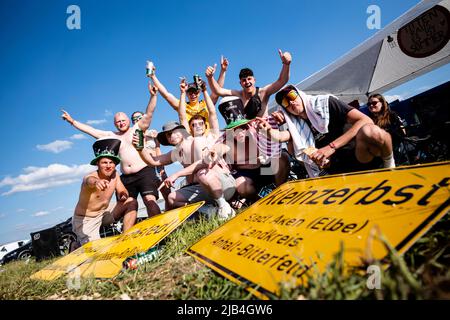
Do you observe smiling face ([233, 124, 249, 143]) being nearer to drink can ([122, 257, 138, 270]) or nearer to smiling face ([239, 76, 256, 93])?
smiling face ([239, 76, 256, 93])

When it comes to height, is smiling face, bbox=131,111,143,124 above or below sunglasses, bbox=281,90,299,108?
above

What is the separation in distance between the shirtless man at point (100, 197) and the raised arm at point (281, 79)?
264cm

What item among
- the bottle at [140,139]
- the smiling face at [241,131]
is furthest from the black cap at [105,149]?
the smiling face at [241,131]

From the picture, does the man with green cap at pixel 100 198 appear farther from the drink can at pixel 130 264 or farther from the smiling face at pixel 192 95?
the drink can at pixel 130 264

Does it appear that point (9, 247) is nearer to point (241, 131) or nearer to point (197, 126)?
point (197, 126)

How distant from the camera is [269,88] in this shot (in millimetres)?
3938

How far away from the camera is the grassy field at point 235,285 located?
0.72 m

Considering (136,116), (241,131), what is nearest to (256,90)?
(241,131)

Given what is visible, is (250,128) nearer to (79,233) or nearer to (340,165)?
(340,165)

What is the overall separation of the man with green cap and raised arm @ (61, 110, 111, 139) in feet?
3.57

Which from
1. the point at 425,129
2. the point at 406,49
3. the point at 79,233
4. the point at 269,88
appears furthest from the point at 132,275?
the point at 406,49

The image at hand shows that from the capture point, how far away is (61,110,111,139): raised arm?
185 inches

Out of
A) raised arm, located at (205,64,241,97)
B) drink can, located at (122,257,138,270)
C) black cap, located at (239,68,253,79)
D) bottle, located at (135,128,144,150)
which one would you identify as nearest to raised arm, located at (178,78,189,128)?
raised arm, located at (205,64,241,97)

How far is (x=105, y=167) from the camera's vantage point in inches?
140
